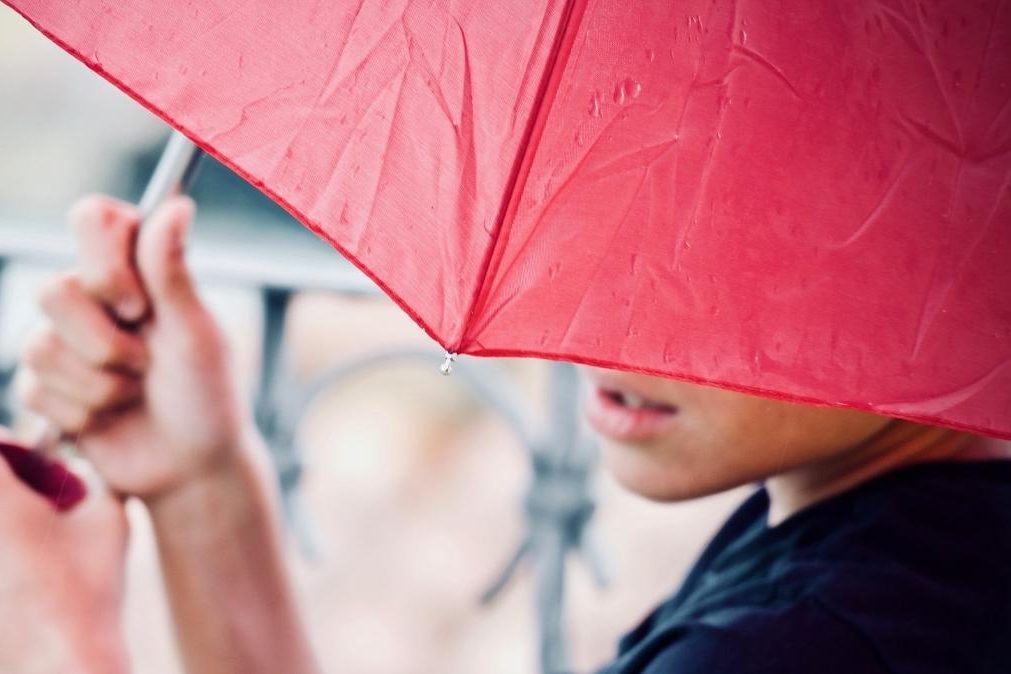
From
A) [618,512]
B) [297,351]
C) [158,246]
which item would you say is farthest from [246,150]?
[297,351]

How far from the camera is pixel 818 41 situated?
1.99 feet

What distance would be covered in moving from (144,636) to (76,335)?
4.84ft

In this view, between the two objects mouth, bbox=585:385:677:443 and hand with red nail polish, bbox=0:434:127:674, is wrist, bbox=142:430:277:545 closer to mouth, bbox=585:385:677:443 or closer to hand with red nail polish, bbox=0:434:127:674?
hand with red nail polish, bbox=0:434:127:674

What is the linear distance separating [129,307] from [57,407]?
98 mm

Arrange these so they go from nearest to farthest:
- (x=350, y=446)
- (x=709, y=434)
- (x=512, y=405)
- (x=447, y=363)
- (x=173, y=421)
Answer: (x=447, y=363) < (x=709, y=434) < (x=173, y=421) < (x=512, y=405) < (x=350, y=446)

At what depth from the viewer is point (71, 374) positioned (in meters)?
0.90

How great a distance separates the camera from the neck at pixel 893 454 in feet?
2.69

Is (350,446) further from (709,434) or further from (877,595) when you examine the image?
(877,595)

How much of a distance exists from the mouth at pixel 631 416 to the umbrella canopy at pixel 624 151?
0.20 meters

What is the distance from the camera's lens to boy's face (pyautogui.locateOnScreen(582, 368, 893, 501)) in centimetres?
80

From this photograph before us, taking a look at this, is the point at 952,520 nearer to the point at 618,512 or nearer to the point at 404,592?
the point at 404,592

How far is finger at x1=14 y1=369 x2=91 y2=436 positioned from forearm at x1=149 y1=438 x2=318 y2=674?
0.09 m

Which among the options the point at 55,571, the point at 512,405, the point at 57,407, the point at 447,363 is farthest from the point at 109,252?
the point at 512,405

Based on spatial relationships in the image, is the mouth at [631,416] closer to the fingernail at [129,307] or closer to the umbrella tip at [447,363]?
the umbrella tip at [447,363]
